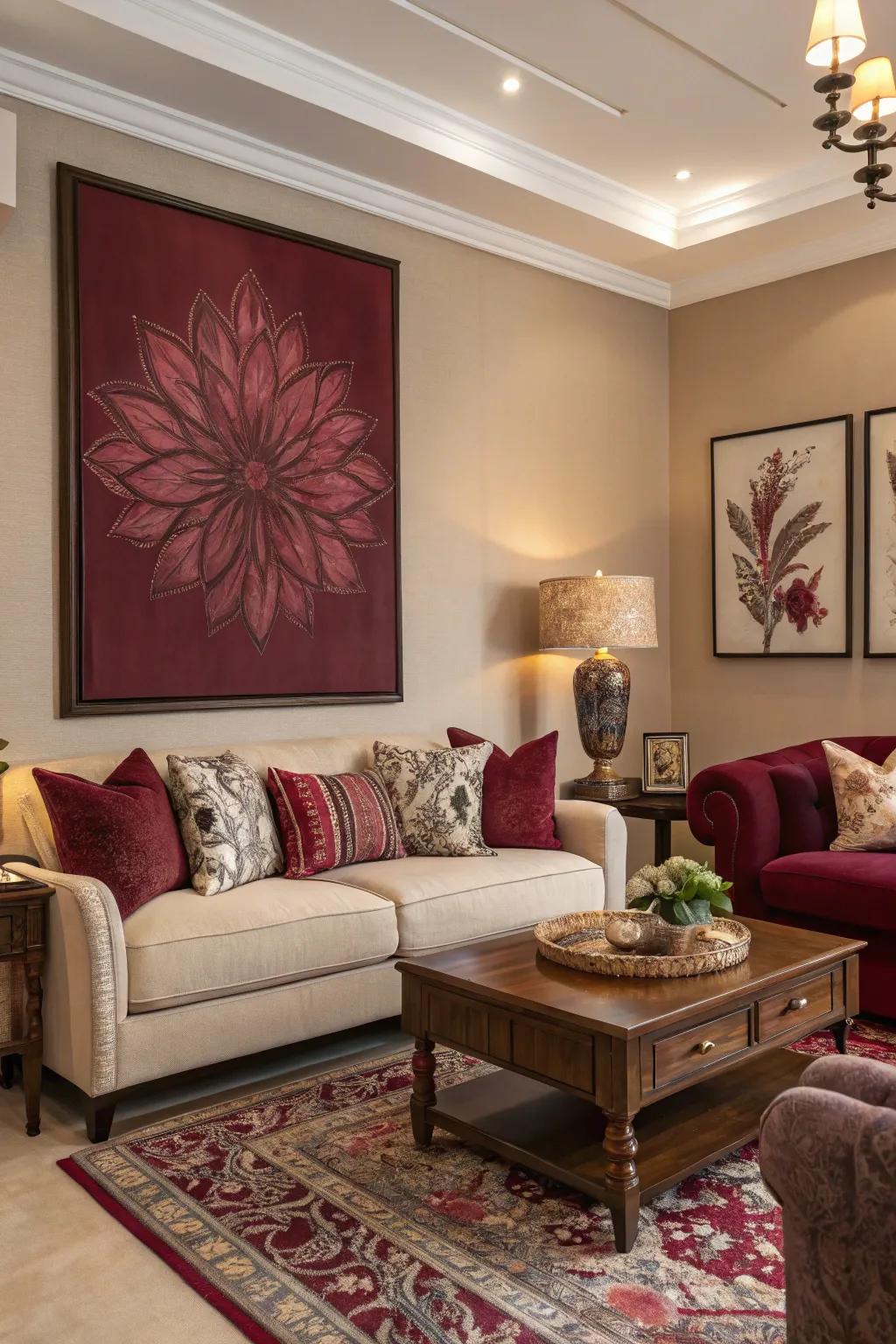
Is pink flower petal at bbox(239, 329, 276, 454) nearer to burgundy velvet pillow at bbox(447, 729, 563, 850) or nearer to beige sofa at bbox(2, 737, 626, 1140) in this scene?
beige sofa at bbox(2, 737, 626, 1140)

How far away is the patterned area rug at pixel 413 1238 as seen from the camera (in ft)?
6.23

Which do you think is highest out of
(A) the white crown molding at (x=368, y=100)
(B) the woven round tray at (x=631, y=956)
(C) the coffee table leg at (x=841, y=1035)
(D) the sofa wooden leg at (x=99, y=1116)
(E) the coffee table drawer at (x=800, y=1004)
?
(A) the white crown molding at (x=368, y=100)

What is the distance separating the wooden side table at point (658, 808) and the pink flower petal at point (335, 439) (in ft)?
5.77

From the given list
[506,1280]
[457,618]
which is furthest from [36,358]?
[506,1280]

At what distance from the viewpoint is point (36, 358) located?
3344 mm

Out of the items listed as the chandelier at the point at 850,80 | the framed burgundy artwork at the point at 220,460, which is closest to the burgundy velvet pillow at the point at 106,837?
the framed burgundy artwork at the point at 220,460

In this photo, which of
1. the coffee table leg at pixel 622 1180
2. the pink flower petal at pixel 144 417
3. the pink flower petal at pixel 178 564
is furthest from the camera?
the pink flower petal at pixel 178 564

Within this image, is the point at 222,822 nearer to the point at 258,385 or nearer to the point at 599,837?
the point at 599,837

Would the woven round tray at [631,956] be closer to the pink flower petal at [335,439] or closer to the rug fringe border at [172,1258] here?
the rug fringe border at [172,1258]

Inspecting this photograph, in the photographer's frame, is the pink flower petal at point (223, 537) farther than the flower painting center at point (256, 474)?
No

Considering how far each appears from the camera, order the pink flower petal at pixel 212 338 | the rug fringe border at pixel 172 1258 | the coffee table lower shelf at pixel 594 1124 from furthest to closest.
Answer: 1. the pink flower petal at pixel 212 338
2. the coffee table lower shelf at pixel 594 1124
3. the rug fringe border at pixel 172 1258

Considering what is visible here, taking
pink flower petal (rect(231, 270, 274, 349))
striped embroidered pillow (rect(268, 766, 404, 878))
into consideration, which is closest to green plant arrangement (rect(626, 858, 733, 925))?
striped embroidered pillow (rect(268, 766, 404, 878))

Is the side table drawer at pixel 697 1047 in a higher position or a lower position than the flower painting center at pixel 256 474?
lower

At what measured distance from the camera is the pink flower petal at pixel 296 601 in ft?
12.9
